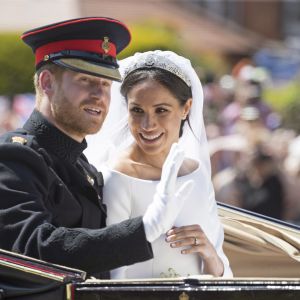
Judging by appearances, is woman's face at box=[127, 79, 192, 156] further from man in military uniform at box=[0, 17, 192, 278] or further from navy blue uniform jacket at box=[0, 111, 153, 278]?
navy blue uniform jacket at box=[0, 111, 153, 278]

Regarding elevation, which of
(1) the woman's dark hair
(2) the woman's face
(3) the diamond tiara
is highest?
(3) the diamond tiara

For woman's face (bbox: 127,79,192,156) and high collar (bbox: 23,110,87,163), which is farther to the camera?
woman's face (bbox: 127,79,192,156)

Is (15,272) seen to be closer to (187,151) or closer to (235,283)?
(235,283)

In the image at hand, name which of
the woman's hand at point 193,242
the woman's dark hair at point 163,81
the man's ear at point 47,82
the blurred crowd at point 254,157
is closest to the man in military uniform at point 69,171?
the man's ear at point 47,82

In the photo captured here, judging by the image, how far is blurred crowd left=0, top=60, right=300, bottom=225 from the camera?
291 inches

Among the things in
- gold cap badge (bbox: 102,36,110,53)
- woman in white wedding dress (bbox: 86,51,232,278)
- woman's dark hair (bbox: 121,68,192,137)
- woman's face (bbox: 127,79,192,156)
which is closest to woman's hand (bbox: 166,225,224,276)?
woman in white wedding dress (bbox: 86,51,232,278)

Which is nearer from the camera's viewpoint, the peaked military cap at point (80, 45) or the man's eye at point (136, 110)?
the peaked military cap at point (80, 45)

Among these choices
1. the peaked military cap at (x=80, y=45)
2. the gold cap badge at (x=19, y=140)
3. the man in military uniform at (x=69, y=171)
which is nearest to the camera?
the man in military uniform at (x=69, y=171)

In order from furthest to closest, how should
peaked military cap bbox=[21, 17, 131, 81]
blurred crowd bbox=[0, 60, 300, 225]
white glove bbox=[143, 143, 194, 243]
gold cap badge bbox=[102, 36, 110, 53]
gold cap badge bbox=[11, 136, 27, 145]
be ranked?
blurred crowd bbox=[0, 60, 300, 225]
gold cap badge bbox=[102, 36, 110, 53]
peaked military cap bbox=[21, 17, 131, 81]
gold cap badge bbox=[11, 136, 27, 145]
white glove bbox=[143, 143, 194, 243]

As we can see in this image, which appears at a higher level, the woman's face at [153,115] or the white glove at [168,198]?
the woman's face at [153,115]

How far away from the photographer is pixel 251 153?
297 inches

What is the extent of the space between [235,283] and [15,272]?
0.61 m

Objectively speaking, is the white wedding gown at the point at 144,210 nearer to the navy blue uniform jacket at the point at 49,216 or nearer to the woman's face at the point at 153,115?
the woman's face at the point at 153,115

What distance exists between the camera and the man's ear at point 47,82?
10.8 feet
